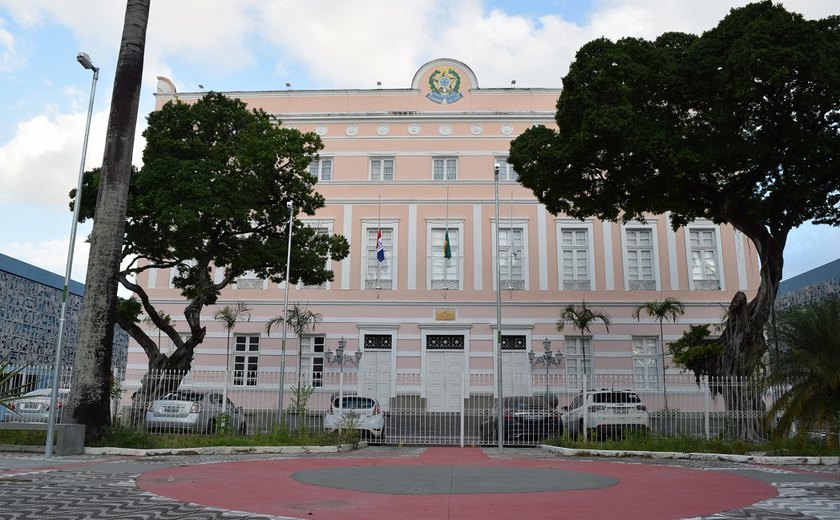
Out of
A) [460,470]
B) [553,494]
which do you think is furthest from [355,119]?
[553,494]

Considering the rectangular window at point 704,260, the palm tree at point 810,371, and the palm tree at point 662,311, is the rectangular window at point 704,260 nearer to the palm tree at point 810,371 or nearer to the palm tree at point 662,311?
the palm tree at point 662,311

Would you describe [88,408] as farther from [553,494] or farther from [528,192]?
[528,192]

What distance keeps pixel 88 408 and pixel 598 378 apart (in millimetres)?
12669

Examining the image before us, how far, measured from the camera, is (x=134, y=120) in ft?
47.6

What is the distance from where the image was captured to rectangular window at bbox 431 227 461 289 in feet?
105

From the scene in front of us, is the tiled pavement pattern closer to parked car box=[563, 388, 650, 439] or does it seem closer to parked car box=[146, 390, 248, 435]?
parked car box=[146, 390, 248, 435]

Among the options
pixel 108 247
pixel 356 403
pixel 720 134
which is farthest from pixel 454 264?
pixel 108 247

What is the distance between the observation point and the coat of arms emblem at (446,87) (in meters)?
33.9

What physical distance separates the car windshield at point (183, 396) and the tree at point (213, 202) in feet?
1.83

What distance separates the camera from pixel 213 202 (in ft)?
62.2

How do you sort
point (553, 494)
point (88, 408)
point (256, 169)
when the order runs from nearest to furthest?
point (553, 494) → point (88, 408) → point (256, 169)

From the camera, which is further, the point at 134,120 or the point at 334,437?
the point at 334,437

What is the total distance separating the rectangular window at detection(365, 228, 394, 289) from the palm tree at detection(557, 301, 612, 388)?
308 inches

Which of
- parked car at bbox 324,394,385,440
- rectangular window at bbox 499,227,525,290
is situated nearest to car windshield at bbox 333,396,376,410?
parked car at bbox 324,394,385,440
